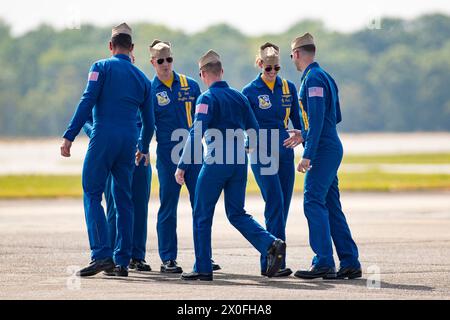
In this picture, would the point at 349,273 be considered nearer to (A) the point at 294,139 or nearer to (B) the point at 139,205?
(A) the point at 294,139

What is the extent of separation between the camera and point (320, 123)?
35.0 feet

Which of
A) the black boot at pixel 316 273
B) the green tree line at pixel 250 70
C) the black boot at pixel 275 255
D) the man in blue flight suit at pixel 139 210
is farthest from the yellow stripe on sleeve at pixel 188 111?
the green tree line at pixel 250 70

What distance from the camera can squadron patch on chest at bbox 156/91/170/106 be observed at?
1155 cm

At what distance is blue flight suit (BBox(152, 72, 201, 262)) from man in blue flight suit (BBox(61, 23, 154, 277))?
1.48 feet

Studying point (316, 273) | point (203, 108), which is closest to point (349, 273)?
point (316, 273)

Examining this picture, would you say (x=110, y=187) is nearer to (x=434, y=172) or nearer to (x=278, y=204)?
(x=278, y=204)

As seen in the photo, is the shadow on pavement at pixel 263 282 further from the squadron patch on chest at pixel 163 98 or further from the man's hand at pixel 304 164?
the squadron patch on chest at pixel 163 98

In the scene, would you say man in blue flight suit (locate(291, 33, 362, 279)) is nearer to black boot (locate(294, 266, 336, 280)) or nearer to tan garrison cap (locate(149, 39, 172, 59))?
black boot (locate(294, 266, 336, 280))

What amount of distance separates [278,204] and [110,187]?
77.0 inches

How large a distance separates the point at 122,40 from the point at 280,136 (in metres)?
1.81

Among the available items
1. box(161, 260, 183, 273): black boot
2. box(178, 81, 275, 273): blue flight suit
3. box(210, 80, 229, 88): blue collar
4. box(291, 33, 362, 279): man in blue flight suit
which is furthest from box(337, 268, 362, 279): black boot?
box(210, 80, 229, 88): blue collar

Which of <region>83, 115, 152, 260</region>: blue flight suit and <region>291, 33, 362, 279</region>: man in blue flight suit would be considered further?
<region>83, 115, 152, 260</region>: blue flight suit

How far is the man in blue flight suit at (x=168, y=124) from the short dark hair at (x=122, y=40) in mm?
438
